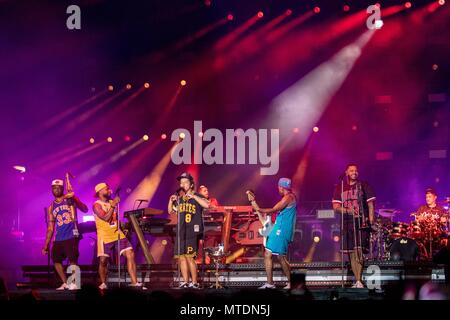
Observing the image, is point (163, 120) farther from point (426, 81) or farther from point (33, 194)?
point (426, 81)

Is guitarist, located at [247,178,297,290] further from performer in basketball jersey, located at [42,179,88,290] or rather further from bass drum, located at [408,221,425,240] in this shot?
performer in basketball jersey, located at [42,179,88,290]

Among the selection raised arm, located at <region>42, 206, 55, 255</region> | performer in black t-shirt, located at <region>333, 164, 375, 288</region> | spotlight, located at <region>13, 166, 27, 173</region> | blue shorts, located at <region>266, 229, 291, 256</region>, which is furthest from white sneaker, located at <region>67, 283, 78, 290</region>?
spotlight, located at <region>13, 166, 27, 173</region>

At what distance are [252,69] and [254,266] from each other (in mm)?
6346

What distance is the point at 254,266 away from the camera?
12.5m

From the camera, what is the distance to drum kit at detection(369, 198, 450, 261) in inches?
520

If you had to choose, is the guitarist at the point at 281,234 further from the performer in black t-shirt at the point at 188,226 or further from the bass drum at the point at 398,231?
the bass drum at the point at 398,231

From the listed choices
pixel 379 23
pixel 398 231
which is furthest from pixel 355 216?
pixel 379 23

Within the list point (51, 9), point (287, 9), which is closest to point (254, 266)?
point (287, 9)

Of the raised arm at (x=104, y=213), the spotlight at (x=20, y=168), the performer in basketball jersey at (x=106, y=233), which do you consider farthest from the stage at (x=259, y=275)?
the spotlight at (x=20, y=168)

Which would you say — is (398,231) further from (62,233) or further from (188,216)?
(62,233)

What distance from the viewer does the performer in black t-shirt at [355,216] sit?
1111cm

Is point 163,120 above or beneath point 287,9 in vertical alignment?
beneath

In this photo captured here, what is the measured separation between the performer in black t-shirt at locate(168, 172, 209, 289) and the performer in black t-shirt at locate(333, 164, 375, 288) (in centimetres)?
224

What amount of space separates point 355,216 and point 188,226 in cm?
269
